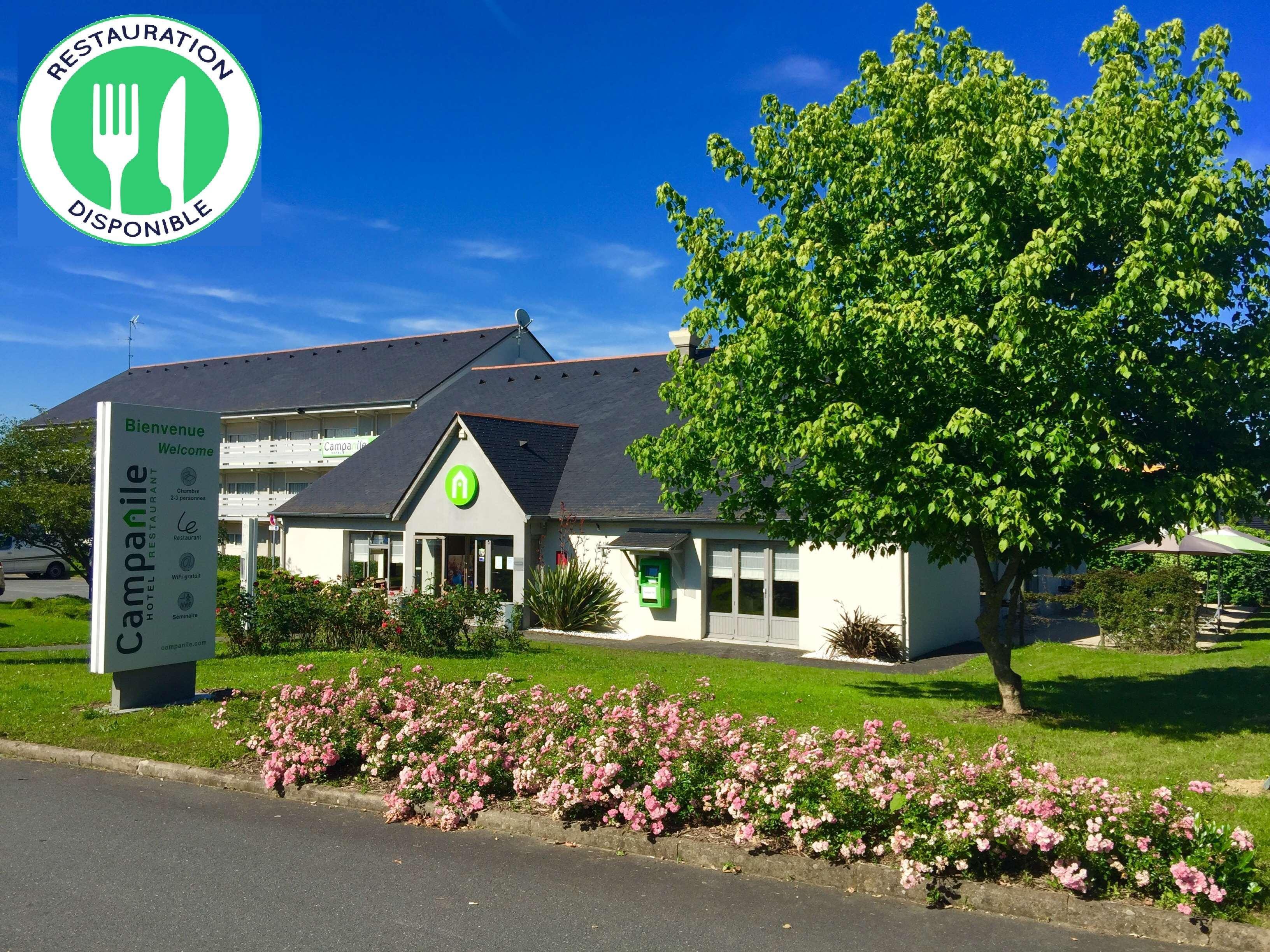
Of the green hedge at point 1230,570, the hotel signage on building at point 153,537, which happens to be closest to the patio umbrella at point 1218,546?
the green hedge at point 1230,570

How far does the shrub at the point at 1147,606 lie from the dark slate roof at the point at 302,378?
2974 centimetres

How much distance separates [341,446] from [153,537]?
3513cm

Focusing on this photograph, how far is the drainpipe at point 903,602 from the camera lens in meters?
19.7

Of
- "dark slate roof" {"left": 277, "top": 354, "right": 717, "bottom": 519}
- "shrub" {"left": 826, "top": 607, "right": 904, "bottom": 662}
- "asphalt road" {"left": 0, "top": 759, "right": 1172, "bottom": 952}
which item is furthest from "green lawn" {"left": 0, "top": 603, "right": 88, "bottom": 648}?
"shrub" {"left": 826, "top": 607, "right": 904, "bottom": 662}

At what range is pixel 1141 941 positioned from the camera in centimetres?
537

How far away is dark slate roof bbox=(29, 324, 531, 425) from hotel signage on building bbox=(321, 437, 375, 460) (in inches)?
69.3

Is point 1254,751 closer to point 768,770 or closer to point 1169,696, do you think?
point 1169,696

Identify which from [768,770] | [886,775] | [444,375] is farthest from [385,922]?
[444,375]

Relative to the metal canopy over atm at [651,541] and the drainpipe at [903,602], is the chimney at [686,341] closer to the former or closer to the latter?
the metal canopy over atm at [651,541]

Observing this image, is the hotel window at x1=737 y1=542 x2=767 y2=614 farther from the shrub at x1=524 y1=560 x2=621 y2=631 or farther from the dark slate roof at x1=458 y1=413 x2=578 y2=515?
the dark slate roof at x1=458 y1=413 x2=578 y2=515

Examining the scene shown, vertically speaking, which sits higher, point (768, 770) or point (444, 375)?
point (444, 375)

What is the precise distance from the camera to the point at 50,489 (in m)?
24.6

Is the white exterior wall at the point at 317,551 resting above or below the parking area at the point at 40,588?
above

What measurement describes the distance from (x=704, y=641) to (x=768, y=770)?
15388mm
